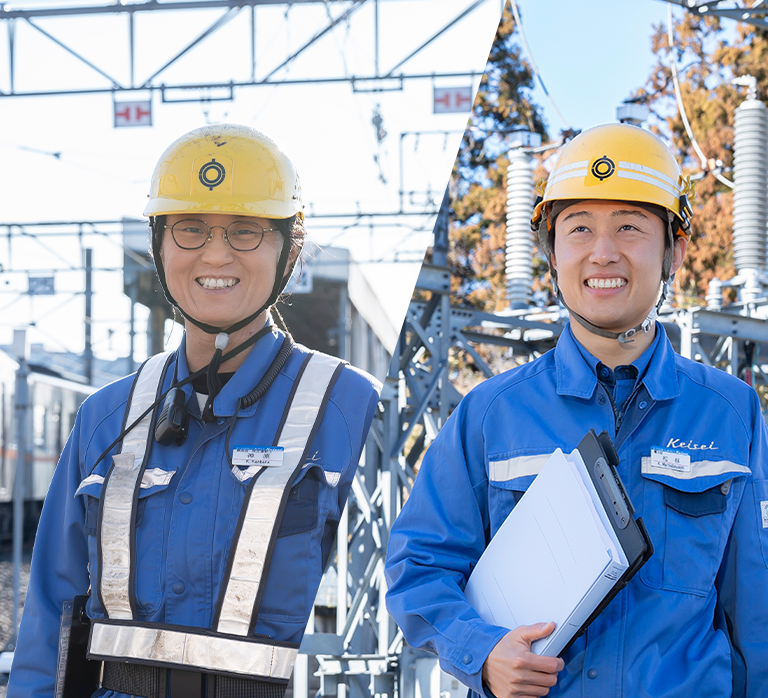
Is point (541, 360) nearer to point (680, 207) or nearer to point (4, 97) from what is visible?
point (680, 207)

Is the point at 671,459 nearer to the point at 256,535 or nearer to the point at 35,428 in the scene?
the point at 256,535

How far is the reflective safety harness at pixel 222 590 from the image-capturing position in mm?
2064

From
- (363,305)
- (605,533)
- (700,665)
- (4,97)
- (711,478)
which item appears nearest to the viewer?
(605,533)

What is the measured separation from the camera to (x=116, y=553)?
213 cm

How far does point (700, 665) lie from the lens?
66.6 inches

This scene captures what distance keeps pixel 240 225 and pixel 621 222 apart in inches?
35.5

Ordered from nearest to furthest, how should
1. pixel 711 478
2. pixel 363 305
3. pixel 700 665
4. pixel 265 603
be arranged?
pixel 700 665 < pixel 711 478 < pixel 265 603 < pixel 363 305

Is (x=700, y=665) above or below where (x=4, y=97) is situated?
A: below

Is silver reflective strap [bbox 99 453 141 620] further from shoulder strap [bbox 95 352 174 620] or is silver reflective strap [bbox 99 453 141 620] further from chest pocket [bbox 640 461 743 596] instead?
chest pocket [bbox 640 461 743 596]

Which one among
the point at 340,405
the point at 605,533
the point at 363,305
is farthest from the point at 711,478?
the point at 363,305

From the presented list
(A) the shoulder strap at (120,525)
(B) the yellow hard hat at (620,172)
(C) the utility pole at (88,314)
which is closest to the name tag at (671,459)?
(B) the yellow hard hat at (620,172)

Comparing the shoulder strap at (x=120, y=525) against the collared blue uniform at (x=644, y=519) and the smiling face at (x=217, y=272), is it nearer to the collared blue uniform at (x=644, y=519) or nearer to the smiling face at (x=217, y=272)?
the smiling face at (x=217, y=272)

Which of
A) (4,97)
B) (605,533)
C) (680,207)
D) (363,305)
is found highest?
(4,97)

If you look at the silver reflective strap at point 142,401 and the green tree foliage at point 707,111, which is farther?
the green tree foliage at point 707,111
